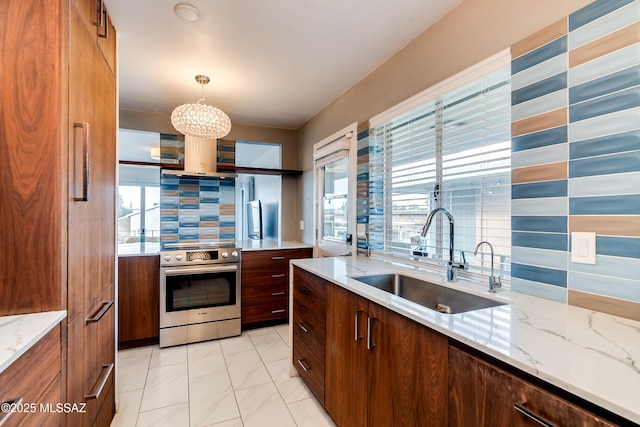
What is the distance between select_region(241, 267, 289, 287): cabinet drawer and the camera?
3176 millimetres

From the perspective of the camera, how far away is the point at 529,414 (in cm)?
72

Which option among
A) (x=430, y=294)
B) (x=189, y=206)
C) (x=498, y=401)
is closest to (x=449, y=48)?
(x=430, y=294)

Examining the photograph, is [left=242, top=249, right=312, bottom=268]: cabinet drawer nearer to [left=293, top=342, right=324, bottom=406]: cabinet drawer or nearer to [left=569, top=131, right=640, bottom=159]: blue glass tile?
[left=293, top=342, right=324, bottom=406]: cabinet drawer

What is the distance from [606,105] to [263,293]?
3000mm

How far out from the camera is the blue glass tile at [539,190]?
47.2 inches

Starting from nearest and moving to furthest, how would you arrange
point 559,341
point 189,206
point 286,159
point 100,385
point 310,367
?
point 559,341 → point 100,385 → point 310,367 → point 189,206 → point 286,159

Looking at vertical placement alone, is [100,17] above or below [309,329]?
above

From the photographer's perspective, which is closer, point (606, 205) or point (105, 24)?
point (606, 205)

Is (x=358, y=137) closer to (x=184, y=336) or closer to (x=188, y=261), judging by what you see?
(x=188, y=261)

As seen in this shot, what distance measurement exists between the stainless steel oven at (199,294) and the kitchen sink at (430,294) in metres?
1.74

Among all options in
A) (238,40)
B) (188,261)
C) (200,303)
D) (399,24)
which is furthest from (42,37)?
(200,303)

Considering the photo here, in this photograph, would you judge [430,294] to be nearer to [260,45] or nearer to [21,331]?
[21,331]

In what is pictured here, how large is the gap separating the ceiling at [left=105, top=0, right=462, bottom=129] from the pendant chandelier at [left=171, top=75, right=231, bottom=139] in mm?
332

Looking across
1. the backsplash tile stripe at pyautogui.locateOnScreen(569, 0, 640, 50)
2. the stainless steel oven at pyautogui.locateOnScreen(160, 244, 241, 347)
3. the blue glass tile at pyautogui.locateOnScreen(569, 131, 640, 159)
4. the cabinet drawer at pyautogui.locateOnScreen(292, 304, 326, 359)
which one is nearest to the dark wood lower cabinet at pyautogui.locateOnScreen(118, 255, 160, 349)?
the stainless steel oven at pyautogui.locateOnScreen(160, 244, 241, 347)
